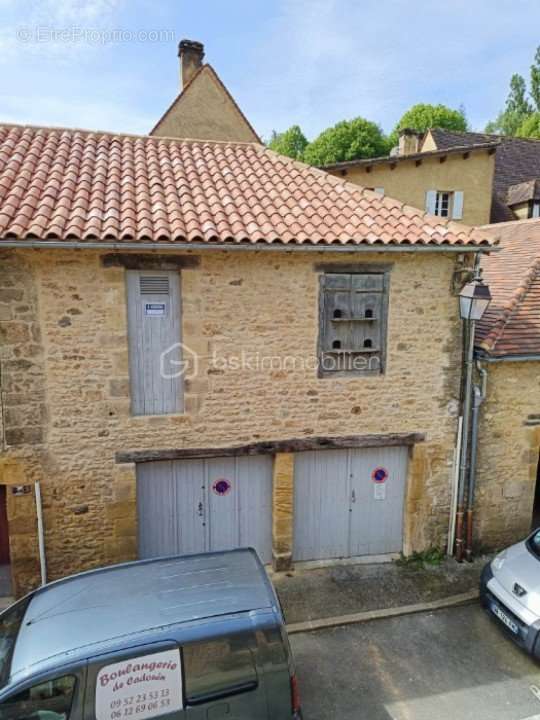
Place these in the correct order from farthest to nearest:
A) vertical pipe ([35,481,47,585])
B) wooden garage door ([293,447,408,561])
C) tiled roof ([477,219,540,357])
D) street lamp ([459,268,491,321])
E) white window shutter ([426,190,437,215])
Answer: white window shutter ([426,190,437,215]), wooden garage door ([293,447,408,561]), tiled roof ([477,219,540,357]), street lamp ([459,268,491,321]), vertical pipe ([35,481,47,585])

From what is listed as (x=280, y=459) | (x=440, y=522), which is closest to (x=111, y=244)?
(x=280, y=459)

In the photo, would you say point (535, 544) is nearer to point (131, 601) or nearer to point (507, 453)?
point (507, 453)

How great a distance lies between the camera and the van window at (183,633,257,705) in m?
4.21

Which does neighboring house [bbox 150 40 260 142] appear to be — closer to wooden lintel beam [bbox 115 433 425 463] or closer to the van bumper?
wooden lintel beam [bbox 115 433 425 463]

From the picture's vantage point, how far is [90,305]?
269 inches

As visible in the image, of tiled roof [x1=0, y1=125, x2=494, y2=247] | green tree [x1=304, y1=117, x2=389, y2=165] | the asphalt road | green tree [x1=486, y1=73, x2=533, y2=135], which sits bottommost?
the asphalt road

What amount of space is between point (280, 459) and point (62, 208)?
4.74 metres

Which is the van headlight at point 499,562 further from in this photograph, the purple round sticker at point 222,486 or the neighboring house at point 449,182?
the neighboring house at point 449,182

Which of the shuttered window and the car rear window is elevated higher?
the shuttered window

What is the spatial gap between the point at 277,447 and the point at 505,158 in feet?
65.0

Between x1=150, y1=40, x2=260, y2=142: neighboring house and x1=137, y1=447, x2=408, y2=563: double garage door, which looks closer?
x1=137, y1=447, x2=408, y2=563: double garage door

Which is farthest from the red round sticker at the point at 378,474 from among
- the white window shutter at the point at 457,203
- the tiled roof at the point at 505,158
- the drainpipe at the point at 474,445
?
the tiled roof at the point at 505,158

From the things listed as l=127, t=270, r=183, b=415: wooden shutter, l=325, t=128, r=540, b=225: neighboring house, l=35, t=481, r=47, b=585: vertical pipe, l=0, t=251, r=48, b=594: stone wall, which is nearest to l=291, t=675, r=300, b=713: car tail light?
l=127, t=270, r=183, b=415: wooden shutter

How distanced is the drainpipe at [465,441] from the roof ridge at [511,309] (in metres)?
0.32
